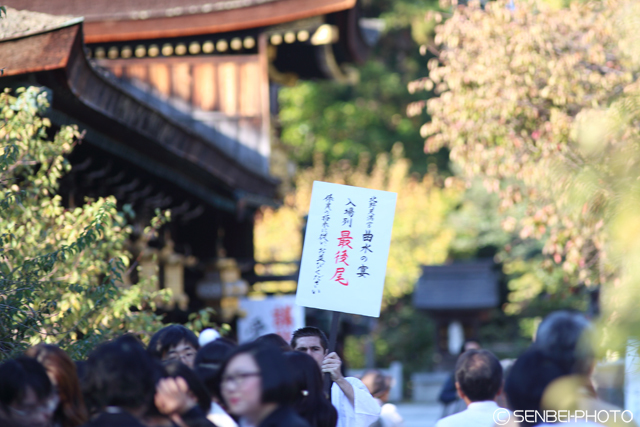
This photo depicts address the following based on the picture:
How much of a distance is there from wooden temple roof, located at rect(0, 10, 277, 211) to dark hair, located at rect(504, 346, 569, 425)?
3815 mm

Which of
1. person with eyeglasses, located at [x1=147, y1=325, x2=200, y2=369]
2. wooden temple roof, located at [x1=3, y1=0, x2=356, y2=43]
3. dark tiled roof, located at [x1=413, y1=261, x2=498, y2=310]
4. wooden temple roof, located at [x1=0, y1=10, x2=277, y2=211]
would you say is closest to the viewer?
person with eyeglasses, located at [x1=147, y1=325, x2=200, y2=369]

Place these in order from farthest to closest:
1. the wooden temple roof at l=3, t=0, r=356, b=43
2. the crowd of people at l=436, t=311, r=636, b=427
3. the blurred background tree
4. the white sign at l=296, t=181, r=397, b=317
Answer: the wooden temple roof at l=3, t=0, r=356, b=43
the blurred background tree
the white sign at l=296, t=181, r=397, b=317
the crowd of people at l=436, t=311, r=636, b=427

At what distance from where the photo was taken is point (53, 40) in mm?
5238

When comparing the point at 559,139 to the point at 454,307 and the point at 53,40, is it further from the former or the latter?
the point at 454,307

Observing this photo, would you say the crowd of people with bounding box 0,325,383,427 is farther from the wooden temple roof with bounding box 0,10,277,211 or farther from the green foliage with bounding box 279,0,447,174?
the green foliage with bounding box 279,0,447,174

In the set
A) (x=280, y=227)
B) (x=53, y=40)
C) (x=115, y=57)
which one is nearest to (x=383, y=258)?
(x=53, y=40)

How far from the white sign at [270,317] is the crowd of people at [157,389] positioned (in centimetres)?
666

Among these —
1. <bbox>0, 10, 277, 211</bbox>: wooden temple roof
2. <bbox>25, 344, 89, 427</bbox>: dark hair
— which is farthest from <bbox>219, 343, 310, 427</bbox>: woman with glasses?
<bbox>0, 10, 277, 211</bbox>: wooden temple roof

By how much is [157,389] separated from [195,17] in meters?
8.46

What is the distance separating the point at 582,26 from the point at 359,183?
16.3 metres

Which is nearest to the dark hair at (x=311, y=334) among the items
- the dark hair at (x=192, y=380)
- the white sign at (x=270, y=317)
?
the dark hair at (x=192, y=380)

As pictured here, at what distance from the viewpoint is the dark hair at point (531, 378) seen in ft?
8.93

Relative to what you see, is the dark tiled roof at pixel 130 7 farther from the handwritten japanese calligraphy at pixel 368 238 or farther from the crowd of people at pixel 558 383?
the crowd of people at pixel 558 383

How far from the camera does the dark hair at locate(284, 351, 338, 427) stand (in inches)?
130
